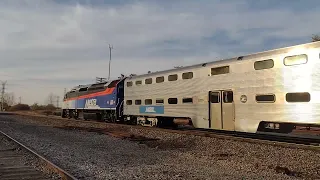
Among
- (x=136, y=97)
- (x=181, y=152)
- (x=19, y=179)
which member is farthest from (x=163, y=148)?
(x=136, y=97)

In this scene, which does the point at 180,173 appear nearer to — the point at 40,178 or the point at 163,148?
the point at 40,178

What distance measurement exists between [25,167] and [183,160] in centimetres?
459

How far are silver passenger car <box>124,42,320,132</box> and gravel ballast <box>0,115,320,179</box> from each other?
1324 mm

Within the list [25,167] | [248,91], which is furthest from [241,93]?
[25,167]

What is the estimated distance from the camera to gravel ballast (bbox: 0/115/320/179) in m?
8.43

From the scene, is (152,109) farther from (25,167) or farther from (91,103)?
(25,167)

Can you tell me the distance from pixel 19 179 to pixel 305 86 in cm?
965

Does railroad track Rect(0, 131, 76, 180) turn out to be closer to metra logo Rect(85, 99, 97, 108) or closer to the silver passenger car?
the silver passenger car

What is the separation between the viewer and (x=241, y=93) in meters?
14.7

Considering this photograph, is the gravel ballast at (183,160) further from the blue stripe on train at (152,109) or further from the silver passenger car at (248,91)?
the blue stripe on train at (152,109)

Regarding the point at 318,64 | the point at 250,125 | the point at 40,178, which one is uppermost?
the point at 318,64

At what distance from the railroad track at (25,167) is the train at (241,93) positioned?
830cm

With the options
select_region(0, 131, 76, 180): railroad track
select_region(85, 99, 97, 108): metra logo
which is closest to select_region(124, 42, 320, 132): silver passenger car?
select_region(0, 131, 76, 180): railroad track

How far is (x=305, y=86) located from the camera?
12070 mm
